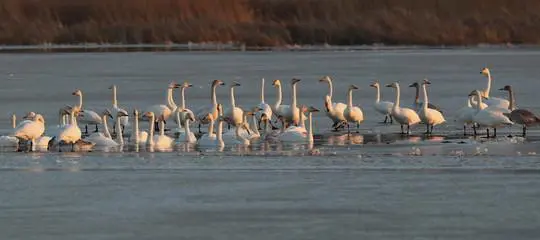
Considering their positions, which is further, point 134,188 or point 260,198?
point 134,188

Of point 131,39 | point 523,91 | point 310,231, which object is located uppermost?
point 131,39

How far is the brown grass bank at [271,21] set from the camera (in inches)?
1843

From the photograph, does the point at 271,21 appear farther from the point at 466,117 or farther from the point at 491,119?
the point at 491,119

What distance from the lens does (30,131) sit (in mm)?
14180

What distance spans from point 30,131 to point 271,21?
1526 inches

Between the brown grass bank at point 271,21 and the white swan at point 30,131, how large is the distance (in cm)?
3168

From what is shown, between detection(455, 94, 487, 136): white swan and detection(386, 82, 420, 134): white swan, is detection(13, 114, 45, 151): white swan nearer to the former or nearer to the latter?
detection(386, 82, 420, 134): white swan

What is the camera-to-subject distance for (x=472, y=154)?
1305 cm

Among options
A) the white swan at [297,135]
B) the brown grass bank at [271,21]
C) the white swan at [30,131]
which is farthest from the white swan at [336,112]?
the brown grass bank at [271,21]

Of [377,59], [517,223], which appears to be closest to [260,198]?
[517,223]

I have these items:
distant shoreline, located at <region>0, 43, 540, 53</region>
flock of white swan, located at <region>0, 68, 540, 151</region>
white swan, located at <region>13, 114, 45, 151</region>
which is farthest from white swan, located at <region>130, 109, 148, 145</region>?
distant shoreline, located at <region>0, 43, 540, 53</region>

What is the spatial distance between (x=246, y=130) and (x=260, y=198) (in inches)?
233

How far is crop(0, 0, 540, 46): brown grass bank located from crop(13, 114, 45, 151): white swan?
31679 mm

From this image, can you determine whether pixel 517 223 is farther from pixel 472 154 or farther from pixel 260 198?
pixel 472 154
